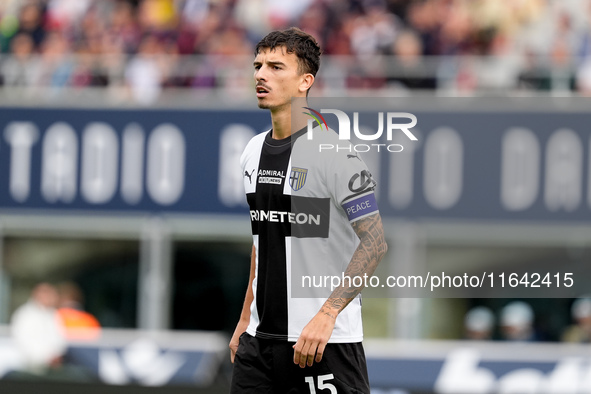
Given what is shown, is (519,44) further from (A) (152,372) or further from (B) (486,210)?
(A) (152,372)

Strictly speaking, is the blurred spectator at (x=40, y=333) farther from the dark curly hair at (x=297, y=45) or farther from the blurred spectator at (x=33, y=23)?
the dark curly hair at (x=297, y=45)

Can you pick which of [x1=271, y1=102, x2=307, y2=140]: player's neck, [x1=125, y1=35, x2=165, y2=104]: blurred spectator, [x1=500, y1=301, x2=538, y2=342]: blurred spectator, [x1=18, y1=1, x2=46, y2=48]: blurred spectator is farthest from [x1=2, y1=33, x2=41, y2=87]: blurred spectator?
[x1=271, y1=102, x2=307, y2=140]: player's neck

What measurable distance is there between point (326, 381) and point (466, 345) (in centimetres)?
729

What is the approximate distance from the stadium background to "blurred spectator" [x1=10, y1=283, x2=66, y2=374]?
0.24 meters

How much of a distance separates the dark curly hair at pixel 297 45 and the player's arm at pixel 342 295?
0.62 m

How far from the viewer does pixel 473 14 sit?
11688 mm

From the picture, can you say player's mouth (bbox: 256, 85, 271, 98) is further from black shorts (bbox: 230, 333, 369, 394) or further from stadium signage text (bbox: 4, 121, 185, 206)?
stadium signage text (bbox: 4, 121, 185, 206)

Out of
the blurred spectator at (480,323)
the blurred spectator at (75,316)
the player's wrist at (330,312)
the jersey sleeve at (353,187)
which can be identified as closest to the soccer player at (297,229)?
the jersey sleeve at (353,187)

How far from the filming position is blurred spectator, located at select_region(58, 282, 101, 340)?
11.6 m

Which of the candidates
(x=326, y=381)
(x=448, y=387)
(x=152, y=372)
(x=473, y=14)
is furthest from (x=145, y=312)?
(x=326, y=381)

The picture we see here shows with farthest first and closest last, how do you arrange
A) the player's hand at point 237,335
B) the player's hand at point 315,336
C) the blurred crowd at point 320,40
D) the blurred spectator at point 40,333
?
the blurred crowd at point 320,40 → the blurred spectator at point 40,333 → the player's hand at point 237,335 → the player's hand at point 315,336

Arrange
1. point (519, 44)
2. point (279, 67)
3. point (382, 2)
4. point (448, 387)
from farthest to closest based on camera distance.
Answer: point (382, 2) → point (519, 44) → point (448, 387) → point (279, 67)


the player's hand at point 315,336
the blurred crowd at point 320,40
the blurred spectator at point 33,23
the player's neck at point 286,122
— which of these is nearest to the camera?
the player's hand at point 315,336

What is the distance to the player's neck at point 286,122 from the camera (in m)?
4.03
